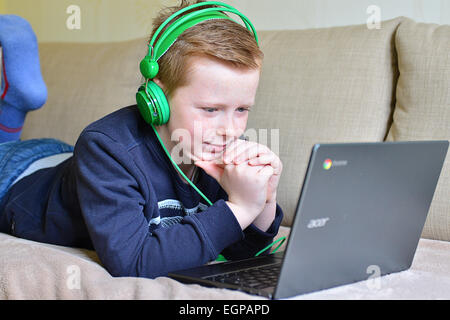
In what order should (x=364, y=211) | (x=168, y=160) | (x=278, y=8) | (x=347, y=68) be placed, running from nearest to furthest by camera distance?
(x=364, y=211), (x=168, y=160), (x=347, y=68), (x=278, y=8)

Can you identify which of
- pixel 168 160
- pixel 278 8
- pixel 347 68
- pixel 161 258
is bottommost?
pixel 161 258

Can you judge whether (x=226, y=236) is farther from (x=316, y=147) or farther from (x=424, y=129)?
(x=424, y=129)

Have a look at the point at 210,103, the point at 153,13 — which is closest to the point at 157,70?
the point at 210,103

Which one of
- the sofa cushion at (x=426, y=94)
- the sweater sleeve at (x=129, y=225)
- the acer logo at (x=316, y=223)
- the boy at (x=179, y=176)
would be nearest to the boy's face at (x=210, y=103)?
the boy at (x=179, y=176)

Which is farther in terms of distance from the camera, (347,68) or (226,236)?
(347,68)

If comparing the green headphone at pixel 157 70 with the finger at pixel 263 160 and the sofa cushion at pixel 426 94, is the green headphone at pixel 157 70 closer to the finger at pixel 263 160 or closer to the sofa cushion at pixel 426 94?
the finger at pixel 263 160

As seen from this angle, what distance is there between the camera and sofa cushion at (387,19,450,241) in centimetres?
125

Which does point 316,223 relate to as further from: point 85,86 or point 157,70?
point 85,86

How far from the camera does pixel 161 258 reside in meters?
0.96

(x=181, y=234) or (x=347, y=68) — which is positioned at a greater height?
(x=347, y=68)

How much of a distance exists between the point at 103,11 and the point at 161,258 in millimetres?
1556

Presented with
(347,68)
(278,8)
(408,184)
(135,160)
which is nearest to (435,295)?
(408,184)

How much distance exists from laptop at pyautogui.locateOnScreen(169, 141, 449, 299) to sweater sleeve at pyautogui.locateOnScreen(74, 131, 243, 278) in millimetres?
42

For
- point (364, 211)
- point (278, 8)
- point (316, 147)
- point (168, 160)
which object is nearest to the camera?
point (316, 147)
